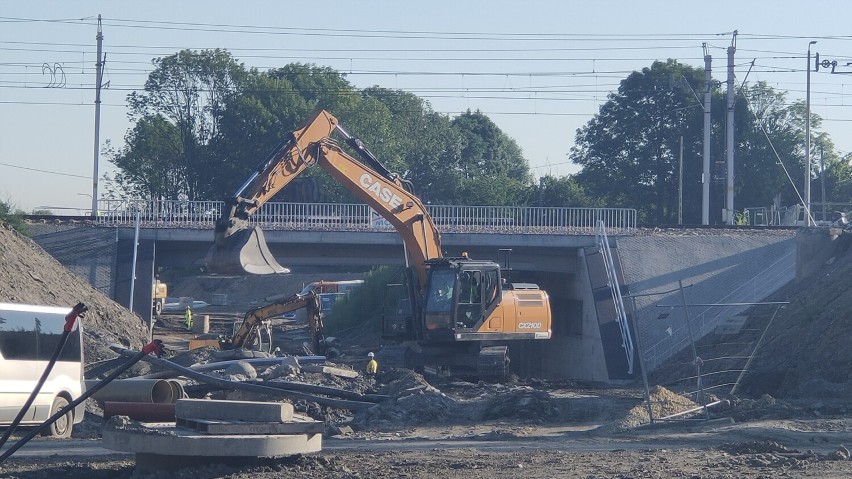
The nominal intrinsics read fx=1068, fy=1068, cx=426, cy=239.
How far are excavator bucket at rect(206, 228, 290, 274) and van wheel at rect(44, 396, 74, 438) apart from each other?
3.81m

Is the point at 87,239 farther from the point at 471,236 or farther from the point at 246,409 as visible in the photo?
the point at 246,409

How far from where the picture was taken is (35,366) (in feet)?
55.2

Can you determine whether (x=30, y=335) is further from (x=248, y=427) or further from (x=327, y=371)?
(x=327, y=371)

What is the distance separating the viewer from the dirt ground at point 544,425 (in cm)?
1248

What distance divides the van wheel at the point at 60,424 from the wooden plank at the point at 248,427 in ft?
18.9

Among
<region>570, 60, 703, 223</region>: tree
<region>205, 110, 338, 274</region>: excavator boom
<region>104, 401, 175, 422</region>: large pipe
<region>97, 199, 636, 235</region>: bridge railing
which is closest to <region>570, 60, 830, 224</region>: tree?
<region>570, 60, 703, 223</region>: tree

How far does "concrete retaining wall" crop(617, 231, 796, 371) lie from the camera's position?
3494 centimetres

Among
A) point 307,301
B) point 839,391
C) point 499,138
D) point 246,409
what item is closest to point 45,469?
point 246,409

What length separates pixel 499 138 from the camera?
101 m

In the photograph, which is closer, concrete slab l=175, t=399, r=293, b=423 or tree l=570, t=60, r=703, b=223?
concrete slab l=175, t=399, r=293, b=423

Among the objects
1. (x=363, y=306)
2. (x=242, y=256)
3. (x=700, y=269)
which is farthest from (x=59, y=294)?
(x=363, y=306)

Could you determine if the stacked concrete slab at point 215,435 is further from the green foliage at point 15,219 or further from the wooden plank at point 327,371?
the green foliage at point 15,219

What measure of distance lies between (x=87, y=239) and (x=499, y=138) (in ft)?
220

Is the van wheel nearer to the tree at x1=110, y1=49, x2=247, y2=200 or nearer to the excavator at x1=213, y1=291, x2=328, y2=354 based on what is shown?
the excavator at x1=213, y1=291, x2=328, y2=354
